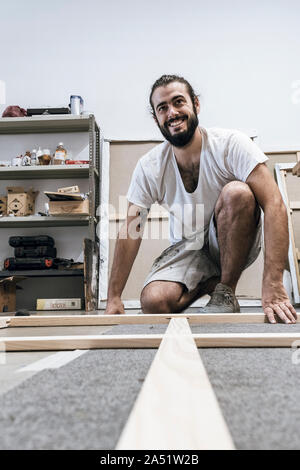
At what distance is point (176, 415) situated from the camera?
28 cm

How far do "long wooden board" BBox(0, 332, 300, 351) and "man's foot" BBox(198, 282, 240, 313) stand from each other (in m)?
0.72

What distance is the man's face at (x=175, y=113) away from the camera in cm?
182

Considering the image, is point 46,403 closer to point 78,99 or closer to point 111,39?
point 78,99

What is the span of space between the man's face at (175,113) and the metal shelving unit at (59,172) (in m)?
1.23

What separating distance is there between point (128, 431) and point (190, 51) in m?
3.74

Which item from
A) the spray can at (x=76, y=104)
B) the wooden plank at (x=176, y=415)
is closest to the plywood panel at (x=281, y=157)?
the spray can at (x=76, y=104)

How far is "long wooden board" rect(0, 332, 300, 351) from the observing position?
2.19ft

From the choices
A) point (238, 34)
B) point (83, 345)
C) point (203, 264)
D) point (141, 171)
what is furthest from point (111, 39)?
point (83, 345)

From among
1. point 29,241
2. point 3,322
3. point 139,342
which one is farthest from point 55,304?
point 139,342

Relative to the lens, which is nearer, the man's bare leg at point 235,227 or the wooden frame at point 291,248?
the man's bare leg at point 235,227

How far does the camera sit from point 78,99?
323 centimetres

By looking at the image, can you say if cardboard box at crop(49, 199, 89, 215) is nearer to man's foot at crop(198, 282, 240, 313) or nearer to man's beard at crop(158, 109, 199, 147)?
man's beard at crop(158, 109, 199, 147)

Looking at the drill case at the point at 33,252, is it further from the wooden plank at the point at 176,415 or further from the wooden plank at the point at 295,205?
the wooden plank at the point at 176,415

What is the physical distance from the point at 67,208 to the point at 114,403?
2665 millimetres
